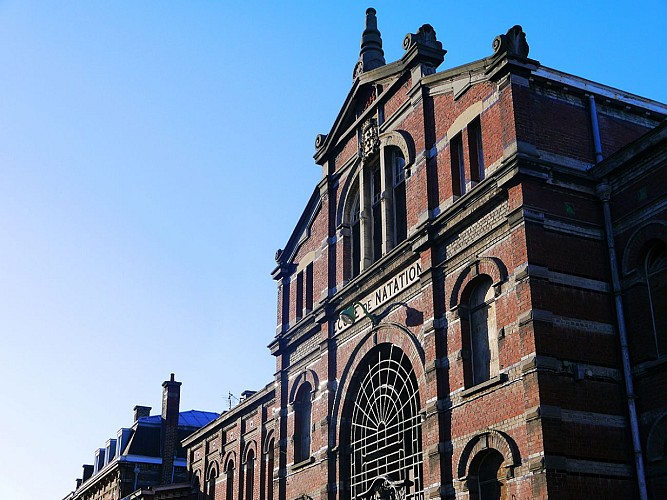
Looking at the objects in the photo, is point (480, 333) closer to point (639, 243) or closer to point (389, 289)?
point (639, 243)

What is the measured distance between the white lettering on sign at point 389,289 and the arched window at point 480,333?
2.42 m

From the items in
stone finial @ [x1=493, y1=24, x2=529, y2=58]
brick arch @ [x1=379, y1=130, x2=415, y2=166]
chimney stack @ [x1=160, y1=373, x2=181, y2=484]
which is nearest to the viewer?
stone finial @ [x1=493, y1=24, x2=529, y2=58]

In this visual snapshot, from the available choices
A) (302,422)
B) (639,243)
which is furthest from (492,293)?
(302,422)

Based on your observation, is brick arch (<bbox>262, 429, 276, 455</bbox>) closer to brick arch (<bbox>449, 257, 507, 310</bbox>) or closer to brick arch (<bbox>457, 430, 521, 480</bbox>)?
brick arch (<bbox>449, 257, 507, 310</bbox>)

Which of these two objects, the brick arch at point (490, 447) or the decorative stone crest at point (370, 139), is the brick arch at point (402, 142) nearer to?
the decorative stone crest at point (370, 139)

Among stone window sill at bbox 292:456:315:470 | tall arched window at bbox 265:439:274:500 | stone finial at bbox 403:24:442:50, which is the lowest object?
stone window sill at bbox 292:456:315:470

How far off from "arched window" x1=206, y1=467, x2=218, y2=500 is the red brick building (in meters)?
11.3

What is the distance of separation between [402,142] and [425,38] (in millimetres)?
3169

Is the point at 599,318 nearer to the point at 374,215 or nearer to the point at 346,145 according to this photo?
the point at 374,215

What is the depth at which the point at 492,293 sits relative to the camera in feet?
70.1

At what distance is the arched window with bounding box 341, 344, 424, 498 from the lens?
23453mm

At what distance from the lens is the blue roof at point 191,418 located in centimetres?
5669

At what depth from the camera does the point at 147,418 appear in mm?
56688

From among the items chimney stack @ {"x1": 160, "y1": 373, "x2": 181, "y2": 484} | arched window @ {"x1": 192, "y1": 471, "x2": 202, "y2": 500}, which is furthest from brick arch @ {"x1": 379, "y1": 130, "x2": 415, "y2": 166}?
chimney stack @ {"x1": 160, "y1": 373, "x2": 181, "y2": 484}
